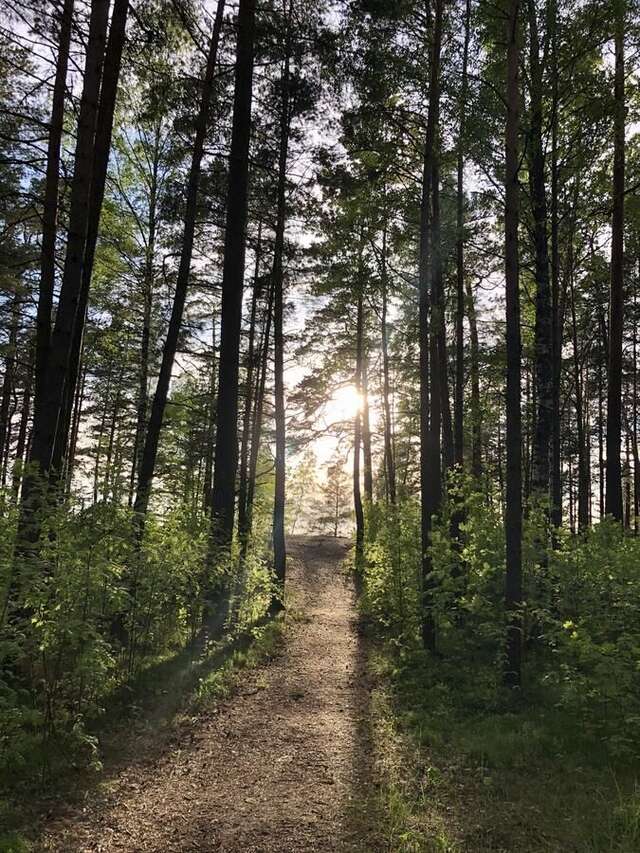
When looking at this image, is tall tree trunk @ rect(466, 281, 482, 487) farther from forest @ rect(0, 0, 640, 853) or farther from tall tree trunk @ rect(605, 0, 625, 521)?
tall tree trunk @ rect(605, 0, 625, 521)

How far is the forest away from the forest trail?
0.04 meters

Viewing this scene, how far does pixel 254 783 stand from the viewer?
4.89m

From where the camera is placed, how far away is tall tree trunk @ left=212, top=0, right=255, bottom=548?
9844 millimetres

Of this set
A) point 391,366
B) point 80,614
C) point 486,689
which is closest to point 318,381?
point 391,366

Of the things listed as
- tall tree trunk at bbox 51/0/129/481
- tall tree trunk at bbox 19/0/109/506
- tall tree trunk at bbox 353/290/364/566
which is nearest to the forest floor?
tall tree trunk at bbox 19/0/109/506

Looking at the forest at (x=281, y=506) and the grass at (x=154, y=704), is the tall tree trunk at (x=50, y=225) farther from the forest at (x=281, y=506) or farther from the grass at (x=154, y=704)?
the grass at (x=154, y=704)

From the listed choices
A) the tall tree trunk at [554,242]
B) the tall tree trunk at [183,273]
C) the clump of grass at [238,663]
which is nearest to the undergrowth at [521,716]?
the tall tree trunk at [554,242]

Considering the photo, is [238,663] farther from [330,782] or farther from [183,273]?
[183,273]

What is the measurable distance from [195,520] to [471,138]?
831cm

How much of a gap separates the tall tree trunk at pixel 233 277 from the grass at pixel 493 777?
461 cm

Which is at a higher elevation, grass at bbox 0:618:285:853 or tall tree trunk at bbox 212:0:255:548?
tall tree trunk at bbox 212:0:255:548

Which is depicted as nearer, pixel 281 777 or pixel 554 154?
pixel 281 777

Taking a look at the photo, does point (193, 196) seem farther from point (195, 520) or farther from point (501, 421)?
point (501, 421)

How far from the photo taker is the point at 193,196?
34.0ft
